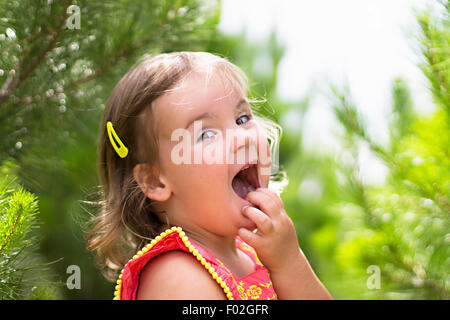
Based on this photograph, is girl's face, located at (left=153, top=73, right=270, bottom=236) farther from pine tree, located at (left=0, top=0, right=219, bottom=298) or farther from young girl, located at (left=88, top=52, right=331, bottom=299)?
pine tree, located at (left=0, top=0, right=219, bottom=298)

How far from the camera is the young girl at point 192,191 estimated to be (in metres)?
0.78

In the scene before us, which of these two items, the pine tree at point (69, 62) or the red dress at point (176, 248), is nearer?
the red dress at point (176, 248)

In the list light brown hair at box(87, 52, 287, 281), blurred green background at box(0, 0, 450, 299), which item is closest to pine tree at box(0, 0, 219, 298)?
blurred green background at box(0, 0, 450, 299)

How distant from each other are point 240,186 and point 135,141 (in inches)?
8.0

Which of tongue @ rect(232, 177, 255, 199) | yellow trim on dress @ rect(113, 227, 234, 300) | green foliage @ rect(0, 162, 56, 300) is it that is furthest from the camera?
tongue @ rect(232, 177, 255, 199)

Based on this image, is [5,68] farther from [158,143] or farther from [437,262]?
[437,262]

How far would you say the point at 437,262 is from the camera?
3.01 ft

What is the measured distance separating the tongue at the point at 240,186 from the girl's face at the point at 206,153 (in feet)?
0.05

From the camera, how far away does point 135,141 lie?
0.87 metres

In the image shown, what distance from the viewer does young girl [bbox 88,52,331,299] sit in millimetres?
777

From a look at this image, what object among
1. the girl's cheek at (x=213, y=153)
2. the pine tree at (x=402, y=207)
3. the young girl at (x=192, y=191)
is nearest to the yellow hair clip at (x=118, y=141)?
the young girl at (x=192, y=191)

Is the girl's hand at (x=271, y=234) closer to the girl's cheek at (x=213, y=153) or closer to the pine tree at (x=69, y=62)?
the girl's cheek at (x=213, y=153)

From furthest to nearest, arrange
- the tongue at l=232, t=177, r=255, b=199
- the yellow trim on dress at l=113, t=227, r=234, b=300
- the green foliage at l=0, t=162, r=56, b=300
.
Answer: the tongue at l=232, t=177, r=255, b=199, the yellow trim on dress at l=113, t=227, r=234, b=300, the green foliage at l=0, t=162, r=56, b=300
